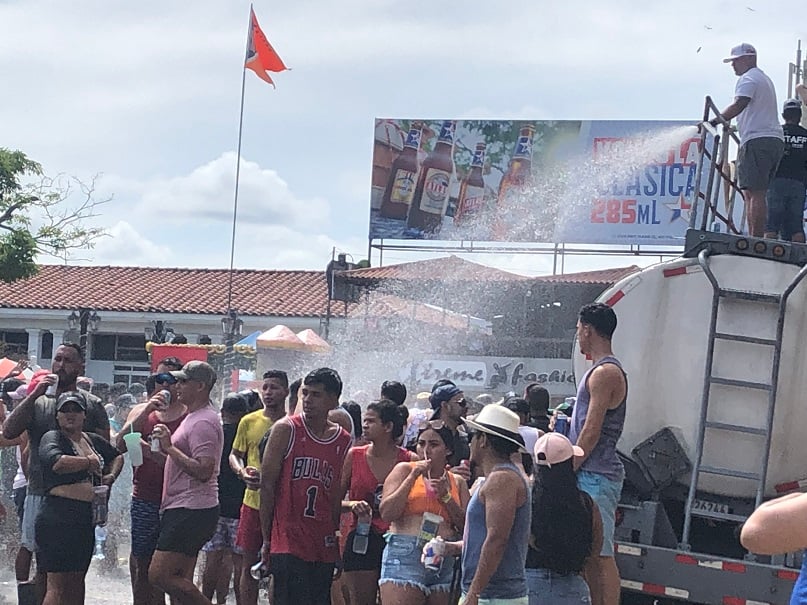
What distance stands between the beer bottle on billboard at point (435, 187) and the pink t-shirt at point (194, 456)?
908 inches

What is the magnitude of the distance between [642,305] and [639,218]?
22.2 meters

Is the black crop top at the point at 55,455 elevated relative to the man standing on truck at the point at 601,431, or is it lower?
lower

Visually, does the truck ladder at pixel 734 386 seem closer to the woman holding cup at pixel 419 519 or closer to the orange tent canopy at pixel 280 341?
the woman holding cup at pixel 419 519

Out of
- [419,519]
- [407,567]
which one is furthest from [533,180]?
[407,567]

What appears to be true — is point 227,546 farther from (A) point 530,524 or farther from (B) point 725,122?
(B) point 725,122

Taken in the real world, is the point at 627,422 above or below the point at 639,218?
below

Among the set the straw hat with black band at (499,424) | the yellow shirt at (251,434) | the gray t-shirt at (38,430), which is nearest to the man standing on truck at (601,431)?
the straw hat with black band at (499,424)

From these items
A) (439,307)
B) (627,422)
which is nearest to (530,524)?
(627,422)

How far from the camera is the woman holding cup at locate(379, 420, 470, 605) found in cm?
624

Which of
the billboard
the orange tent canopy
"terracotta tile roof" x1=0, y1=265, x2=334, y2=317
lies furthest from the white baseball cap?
"terracotta tile roof" x1=0, y1=265, x2=334, y2=317

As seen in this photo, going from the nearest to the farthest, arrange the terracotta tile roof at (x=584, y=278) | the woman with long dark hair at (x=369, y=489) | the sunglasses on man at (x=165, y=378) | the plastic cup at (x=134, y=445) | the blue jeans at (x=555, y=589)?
1. the blue jeans at (x=555, y=589)
2. the woman with long dark hair at (x=369, y=489)
3. the plastic cup at (x=134, y=445)
4. the sunglasses on man at (x=165, y=378)
5. the terracotta tile roof at (x=584, y=278)

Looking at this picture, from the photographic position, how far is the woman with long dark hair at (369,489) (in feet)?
22.3

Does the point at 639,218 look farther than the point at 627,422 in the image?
Yes

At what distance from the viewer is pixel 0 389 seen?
1206 cm
